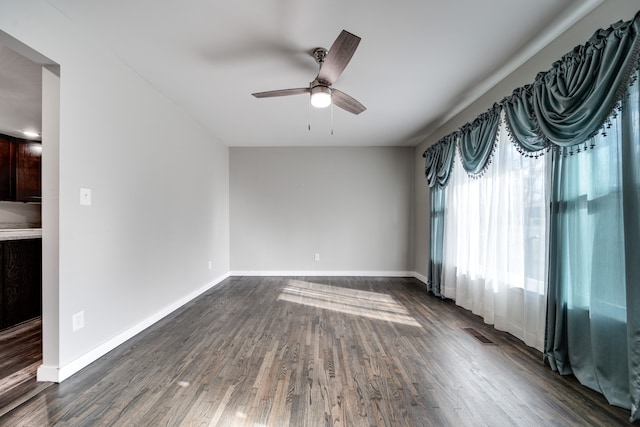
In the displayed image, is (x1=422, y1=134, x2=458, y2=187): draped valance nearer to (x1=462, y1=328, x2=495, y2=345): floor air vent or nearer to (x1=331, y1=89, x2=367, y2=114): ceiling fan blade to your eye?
(x1=331, y1=89, x2=367, y2=114): ceiling fan blade

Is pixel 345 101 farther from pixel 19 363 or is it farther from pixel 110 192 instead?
pixel 19 363

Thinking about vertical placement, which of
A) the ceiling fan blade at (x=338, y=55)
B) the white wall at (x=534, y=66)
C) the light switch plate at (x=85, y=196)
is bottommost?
the light switch plate at (x=85, y=196)

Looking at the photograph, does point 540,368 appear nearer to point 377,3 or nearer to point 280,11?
point 377,3

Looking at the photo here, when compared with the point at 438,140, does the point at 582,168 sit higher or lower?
lower

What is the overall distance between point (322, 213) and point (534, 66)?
146 inches

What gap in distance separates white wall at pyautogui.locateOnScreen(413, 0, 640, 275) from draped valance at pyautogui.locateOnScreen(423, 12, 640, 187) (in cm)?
15

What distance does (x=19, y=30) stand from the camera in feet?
5.36

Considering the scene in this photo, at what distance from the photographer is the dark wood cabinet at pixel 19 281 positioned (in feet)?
8.79

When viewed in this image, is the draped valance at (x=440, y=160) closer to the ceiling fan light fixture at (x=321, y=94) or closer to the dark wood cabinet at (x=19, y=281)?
the ceiling fan light fixture at (x=321, y=94)

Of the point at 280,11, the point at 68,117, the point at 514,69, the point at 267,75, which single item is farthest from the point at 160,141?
the point at 514,69

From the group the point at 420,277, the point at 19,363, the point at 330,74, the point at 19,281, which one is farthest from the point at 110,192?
the point at 420,277

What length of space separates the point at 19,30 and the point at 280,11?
1.53 meters

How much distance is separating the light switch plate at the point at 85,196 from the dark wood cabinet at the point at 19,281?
1.42 meters

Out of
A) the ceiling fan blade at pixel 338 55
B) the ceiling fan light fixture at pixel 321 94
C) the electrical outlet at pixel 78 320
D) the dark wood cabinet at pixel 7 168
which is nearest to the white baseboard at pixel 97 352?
the electrical outlet at pixel 78 320
